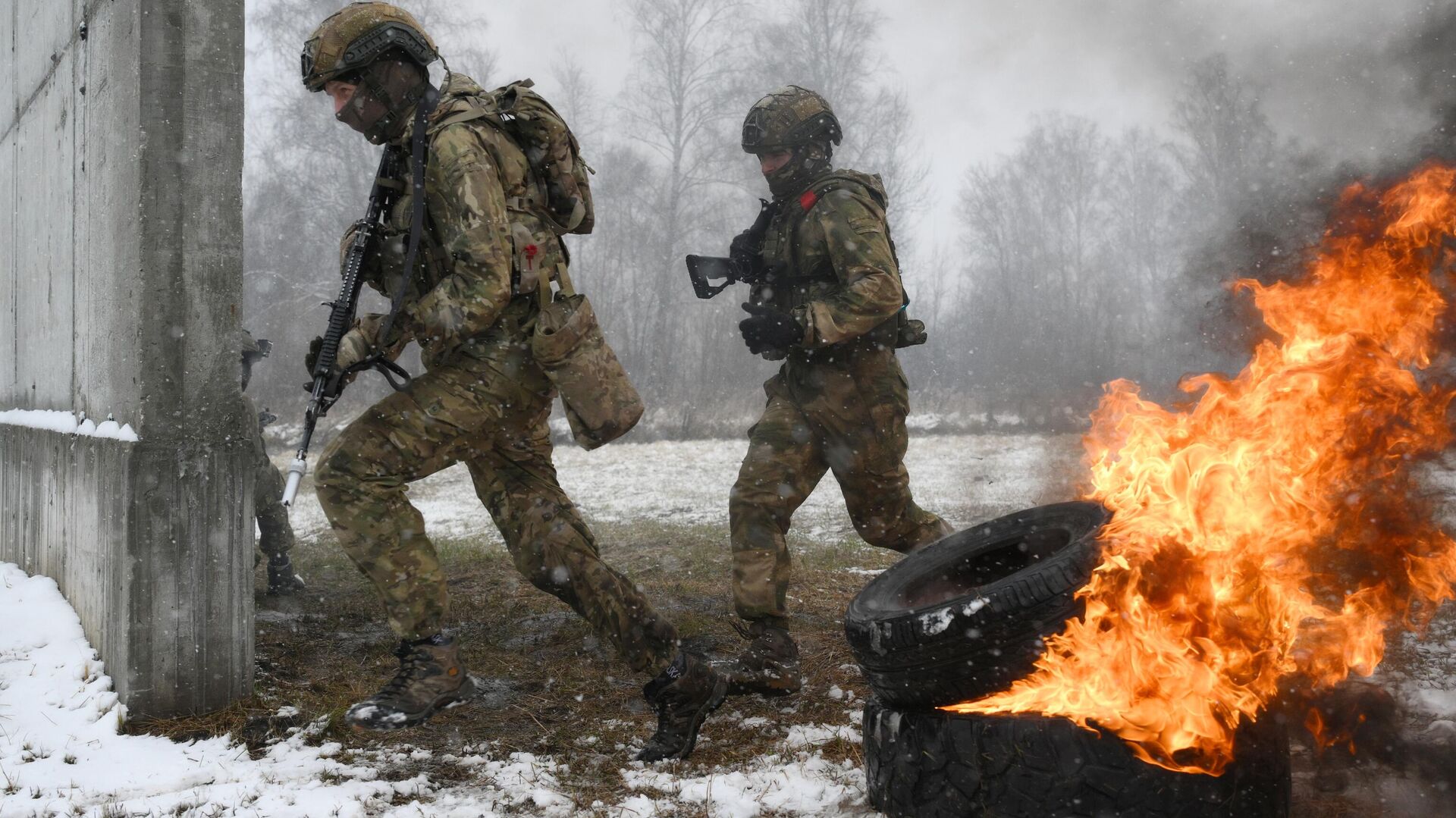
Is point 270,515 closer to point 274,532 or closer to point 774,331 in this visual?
point 274,532

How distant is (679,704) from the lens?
3357 mm

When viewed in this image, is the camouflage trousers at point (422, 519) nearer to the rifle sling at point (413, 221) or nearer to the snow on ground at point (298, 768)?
the rifle sling at point (413, 221)

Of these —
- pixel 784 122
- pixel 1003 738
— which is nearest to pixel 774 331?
pixel 784 122

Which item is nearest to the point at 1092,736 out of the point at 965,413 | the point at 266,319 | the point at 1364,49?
the point at 1364,49

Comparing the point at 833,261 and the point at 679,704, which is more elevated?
the point at 833,261

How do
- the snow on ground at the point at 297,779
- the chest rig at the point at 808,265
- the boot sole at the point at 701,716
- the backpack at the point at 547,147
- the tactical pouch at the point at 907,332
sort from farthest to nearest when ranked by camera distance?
the tactical pouch at the point at 907,332, the chest rig at the point at 808,265, the backpack at the point at 547,147, the boot sole at the point at 701,716, the snow on ground at the point at 297,779

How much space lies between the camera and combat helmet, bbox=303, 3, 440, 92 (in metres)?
3.58

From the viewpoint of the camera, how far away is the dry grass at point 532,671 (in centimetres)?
339

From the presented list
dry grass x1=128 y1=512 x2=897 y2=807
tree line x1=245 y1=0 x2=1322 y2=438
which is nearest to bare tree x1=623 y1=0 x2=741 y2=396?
tree line x1=245 y1=0 x2=1322 y2=438

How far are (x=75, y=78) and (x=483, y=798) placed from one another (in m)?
3.55

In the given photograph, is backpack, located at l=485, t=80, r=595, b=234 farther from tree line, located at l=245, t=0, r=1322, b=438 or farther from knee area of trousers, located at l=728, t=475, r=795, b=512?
tree line, located at l=245, t=0, r=1322, b=438

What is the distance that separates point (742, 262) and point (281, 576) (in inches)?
130

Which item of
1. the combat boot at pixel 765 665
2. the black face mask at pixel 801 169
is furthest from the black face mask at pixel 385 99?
the combat boot at pixel 765 665

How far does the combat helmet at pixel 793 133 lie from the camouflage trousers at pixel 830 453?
2.76 feet
